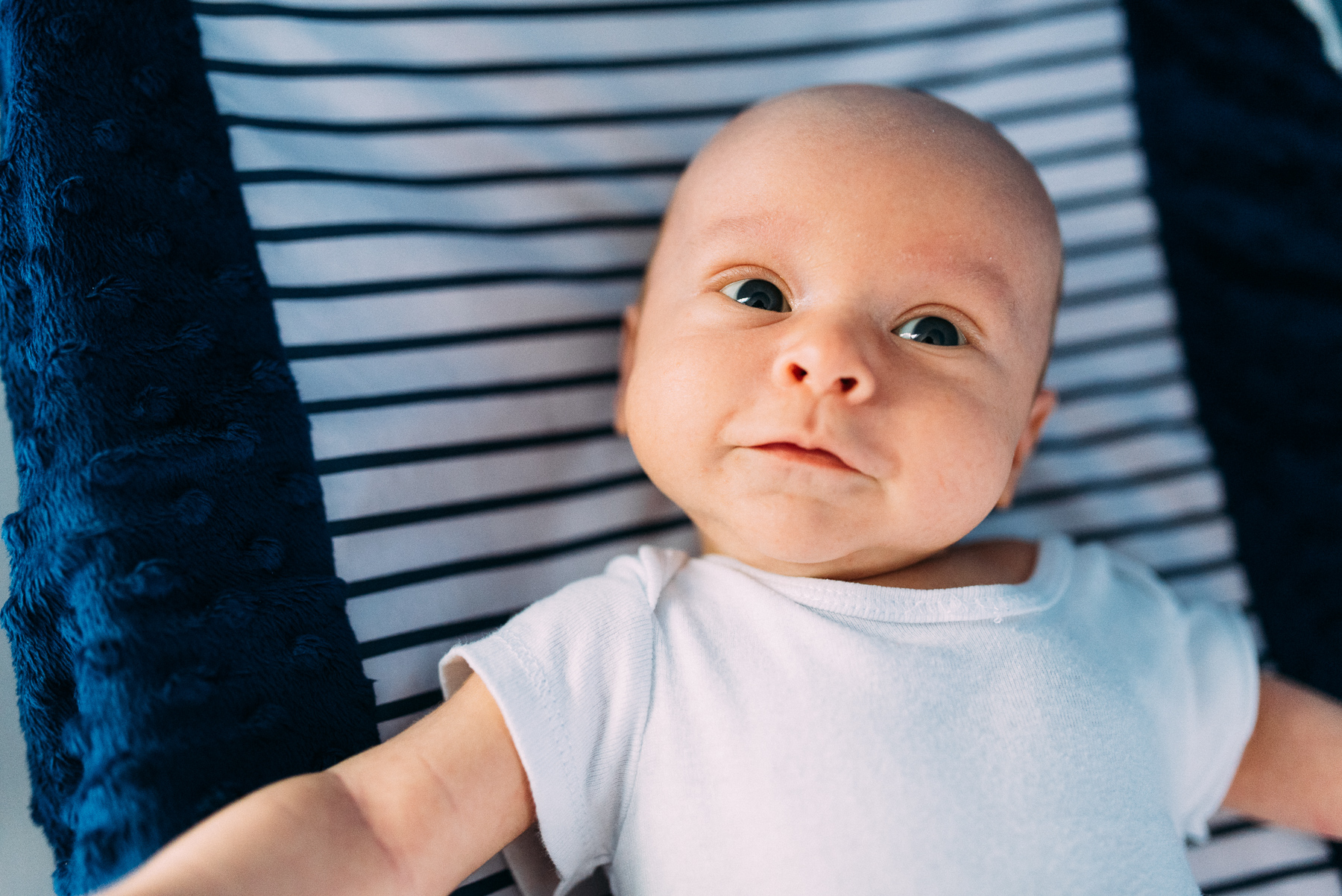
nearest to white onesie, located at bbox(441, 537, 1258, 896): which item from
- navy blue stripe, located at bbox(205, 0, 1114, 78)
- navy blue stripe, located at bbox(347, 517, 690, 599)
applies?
navy blue stripe, located at bbox(347, 517, 690, 599)

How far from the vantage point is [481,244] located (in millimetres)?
1044

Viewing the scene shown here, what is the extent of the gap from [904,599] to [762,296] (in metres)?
0.30

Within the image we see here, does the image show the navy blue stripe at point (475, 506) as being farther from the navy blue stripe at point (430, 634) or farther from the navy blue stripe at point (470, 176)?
the navy blue stripe at point (470, 176)

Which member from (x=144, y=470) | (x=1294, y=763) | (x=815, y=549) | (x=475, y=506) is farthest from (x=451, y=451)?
(x=1294, y=763)

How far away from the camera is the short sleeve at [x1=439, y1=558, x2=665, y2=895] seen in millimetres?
766

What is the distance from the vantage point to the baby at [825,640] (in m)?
0.75

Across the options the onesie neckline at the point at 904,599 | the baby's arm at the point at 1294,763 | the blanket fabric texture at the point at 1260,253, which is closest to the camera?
the onesie neckline at the point at 904,599

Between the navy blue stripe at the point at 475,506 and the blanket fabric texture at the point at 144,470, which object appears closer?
the blanket fabric texture at the point at 144,470

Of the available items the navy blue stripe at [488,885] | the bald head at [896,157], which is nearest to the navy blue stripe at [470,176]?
the bald head at [896,157]

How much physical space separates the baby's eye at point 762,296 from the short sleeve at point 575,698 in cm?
28

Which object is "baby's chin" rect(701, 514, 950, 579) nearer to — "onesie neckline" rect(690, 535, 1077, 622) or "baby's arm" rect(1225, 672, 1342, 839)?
"onesie neckline" rect(690, 535, 1077, 622)

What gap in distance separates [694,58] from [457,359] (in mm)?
509

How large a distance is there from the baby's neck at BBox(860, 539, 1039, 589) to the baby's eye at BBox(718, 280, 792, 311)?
0.89 feet

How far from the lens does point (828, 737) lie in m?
0.78
